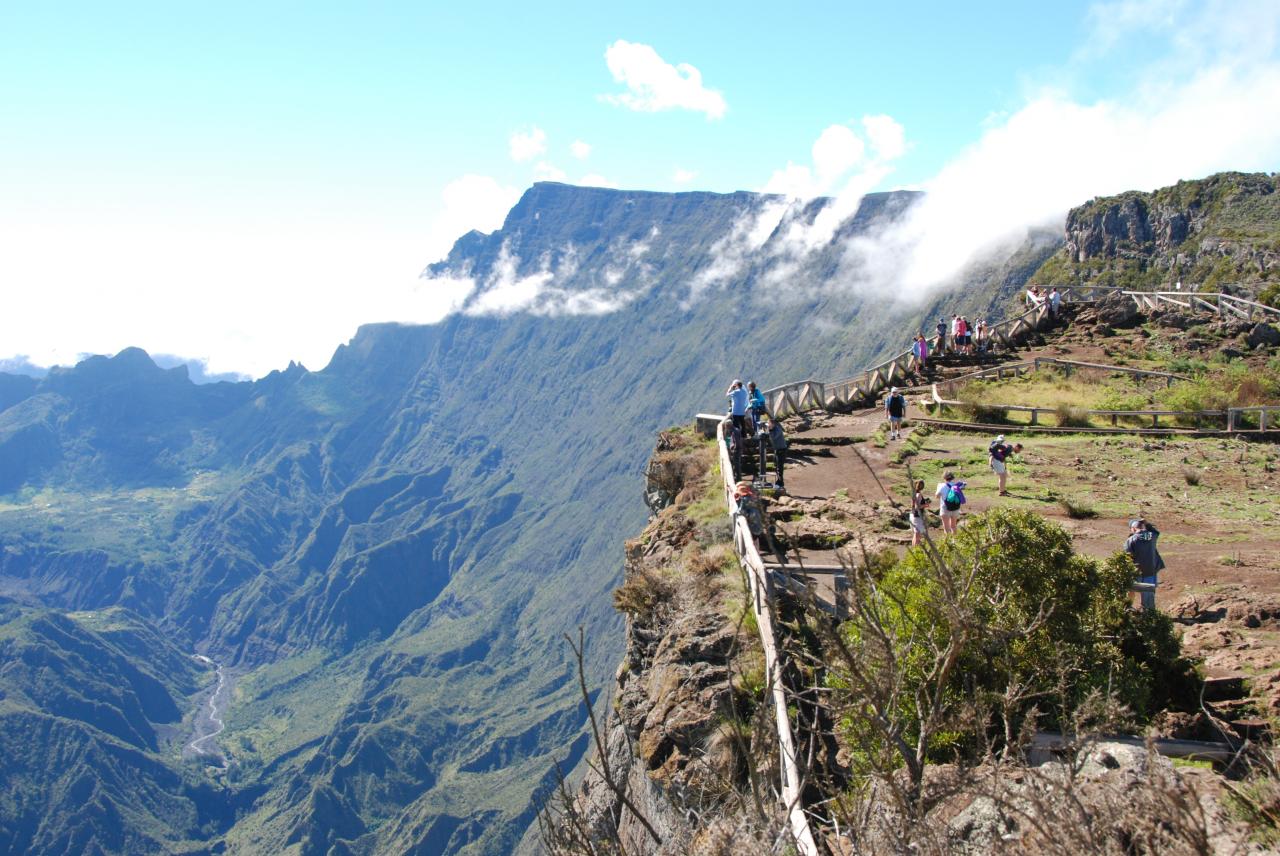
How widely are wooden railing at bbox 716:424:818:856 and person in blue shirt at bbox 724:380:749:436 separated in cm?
478

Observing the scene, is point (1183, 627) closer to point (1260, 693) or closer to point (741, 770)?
point (1260, 693)

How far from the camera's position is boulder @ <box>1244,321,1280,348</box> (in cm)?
3450

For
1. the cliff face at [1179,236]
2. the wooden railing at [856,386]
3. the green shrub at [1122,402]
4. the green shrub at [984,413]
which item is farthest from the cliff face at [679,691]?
the cliff face at [1179,236]

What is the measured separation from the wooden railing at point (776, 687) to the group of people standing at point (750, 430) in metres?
3.24

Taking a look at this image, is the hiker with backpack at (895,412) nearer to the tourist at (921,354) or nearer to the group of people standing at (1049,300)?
the tourist at (921,354)

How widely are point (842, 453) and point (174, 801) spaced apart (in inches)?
7234

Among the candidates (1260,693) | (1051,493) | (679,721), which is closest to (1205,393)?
(1051,493)

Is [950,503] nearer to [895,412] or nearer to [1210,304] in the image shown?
[895,412]

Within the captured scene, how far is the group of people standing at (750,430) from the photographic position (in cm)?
2097

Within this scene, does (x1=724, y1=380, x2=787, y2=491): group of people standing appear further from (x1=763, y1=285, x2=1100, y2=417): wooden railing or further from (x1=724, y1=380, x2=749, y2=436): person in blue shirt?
(x1=763, y1=285, x2=1100, y2=417): wooden railing

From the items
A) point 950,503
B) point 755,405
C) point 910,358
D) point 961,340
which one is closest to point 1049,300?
point 961,340

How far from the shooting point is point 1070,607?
10703 millimetres

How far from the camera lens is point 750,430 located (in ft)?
77.1

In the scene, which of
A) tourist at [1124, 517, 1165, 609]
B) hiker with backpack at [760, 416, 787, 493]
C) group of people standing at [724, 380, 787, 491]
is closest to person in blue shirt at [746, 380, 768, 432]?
group of people standing at [724, 380, 787, 491]
